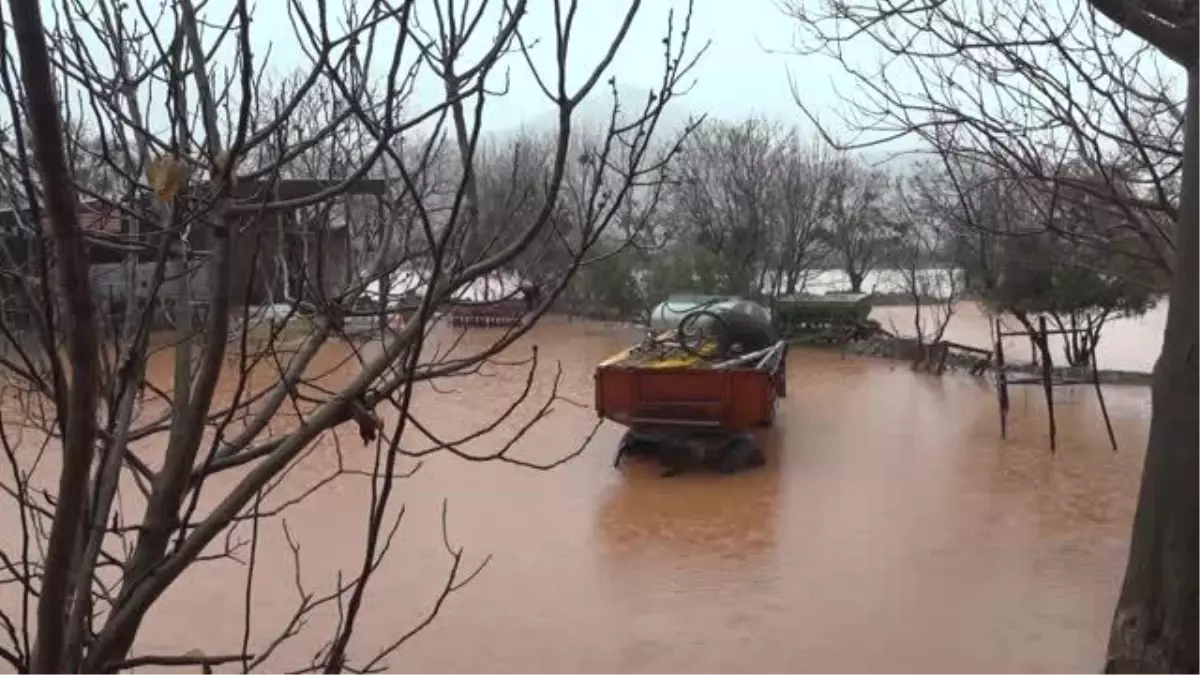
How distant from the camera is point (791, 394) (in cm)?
1638

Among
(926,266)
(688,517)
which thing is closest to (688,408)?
(688,517)

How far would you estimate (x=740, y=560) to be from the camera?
853cm

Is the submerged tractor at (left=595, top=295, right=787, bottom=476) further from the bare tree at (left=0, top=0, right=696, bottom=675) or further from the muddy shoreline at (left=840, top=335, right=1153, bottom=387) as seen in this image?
the bare tree at (left=0, top=0, right=696, bottom=675)

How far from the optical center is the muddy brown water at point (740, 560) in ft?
22.2

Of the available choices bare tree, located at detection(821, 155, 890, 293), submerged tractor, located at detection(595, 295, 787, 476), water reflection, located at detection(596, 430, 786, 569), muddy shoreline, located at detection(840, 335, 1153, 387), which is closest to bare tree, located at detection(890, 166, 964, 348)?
bare tree, located at detection(821, 155, 890, 293)

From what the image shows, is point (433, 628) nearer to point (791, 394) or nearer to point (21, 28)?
point (21, 28)

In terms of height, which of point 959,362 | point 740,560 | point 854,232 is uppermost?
point 854,232

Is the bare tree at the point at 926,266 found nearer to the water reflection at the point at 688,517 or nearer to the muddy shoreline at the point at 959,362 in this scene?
the muddy shoreline at the point at 959,362

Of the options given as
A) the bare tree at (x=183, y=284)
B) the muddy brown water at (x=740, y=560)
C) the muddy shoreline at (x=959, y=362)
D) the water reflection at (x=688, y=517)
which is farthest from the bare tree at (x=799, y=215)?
the bare tree at (x=183, y=284)

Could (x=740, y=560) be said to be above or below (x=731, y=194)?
below

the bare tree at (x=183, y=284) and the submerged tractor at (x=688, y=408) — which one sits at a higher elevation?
the bare tree at (x=183, y=284)

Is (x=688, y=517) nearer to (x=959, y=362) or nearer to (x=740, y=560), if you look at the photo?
(x=740, y=560)

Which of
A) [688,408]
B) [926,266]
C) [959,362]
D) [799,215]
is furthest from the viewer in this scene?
[799,215]

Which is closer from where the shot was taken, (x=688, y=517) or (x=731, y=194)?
(x=688, y=517)
